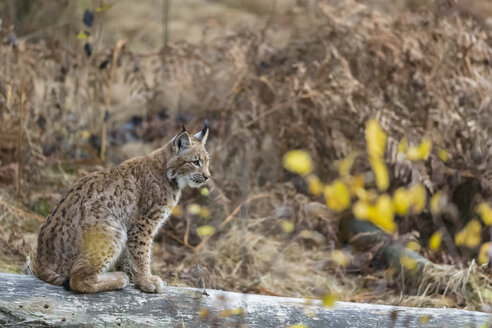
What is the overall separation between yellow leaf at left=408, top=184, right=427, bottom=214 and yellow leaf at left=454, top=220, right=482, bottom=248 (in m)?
0.48

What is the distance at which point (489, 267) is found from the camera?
6.81 metres

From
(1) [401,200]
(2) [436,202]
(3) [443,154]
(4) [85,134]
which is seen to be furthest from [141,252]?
(4) [85,134]

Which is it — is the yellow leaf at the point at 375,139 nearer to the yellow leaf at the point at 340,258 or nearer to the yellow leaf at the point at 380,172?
the yellow leaf at the point at 380,172

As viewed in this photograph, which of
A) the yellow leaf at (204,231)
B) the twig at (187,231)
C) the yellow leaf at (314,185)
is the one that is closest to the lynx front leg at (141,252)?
the twig at (187,231)

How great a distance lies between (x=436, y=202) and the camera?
682 cm

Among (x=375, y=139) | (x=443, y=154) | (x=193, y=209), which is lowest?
(x=193, y=209)

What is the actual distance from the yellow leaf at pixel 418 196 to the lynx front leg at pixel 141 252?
286cm

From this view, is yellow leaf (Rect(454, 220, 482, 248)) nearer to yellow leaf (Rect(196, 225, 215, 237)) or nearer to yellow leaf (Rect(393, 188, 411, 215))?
yellow leaf (Rect(393, 188, 411, 215))

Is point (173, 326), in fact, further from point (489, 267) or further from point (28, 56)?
point (28, 56)

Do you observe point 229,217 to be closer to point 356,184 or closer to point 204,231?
point 204,231

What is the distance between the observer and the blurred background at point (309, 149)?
6949 millimetres

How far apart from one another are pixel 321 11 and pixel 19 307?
5.60m

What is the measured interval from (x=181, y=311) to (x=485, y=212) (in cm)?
374

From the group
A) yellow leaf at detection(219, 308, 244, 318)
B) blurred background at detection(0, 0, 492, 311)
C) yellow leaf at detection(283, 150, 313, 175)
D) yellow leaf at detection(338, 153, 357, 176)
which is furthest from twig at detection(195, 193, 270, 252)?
yellow leaf at detection(219, 308, 244, 318)
